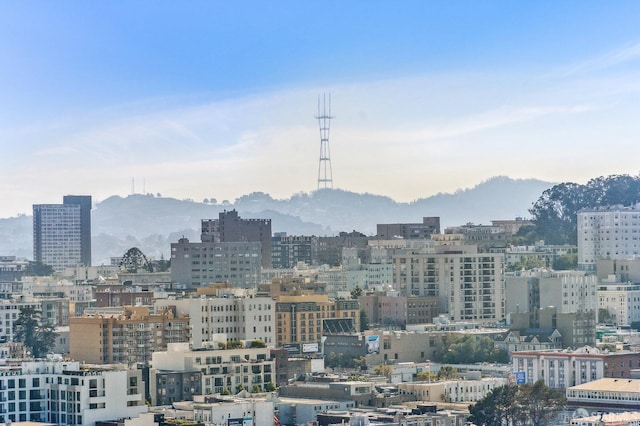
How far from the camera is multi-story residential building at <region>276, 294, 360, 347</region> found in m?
64.8

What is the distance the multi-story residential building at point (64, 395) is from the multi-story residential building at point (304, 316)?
2015 centimetres

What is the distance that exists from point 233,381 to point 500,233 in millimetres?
51785

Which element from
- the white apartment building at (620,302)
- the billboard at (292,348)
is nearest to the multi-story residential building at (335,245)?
the white apartment building at (620,302)

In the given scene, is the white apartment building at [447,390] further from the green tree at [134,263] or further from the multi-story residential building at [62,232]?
the multi-story residential building at [62,232]

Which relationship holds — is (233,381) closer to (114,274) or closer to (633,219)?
(633,219)

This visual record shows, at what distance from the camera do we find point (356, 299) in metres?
72.1

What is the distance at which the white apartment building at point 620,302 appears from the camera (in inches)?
2931

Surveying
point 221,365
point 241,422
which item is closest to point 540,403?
point 221,365

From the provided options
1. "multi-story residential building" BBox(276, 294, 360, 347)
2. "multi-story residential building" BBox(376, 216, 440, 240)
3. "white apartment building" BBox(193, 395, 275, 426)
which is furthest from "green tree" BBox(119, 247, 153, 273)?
"white apartment building" BBox(193, 395, 275, 426)

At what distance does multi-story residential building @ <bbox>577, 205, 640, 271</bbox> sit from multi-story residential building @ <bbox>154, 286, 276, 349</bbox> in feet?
95.0

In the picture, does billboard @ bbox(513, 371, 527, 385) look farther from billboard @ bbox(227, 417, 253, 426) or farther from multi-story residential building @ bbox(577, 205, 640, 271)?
multi-story residential building @ bbox(577, 205, 640, 271)

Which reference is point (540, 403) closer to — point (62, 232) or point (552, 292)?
point (552, 292)

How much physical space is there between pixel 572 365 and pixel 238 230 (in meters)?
49.5

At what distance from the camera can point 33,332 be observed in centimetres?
6612
